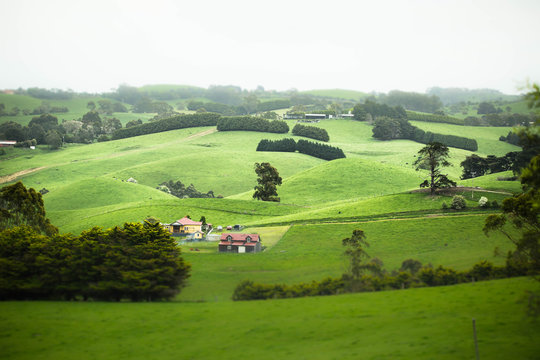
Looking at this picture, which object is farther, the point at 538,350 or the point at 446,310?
the point at 446,310

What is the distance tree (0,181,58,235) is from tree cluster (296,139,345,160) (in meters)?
99.1

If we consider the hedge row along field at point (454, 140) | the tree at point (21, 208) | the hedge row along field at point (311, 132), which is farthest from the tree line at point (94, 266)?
the hedge row along field at point (454, 140)

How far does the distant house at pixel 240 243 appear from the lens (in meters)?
63.3

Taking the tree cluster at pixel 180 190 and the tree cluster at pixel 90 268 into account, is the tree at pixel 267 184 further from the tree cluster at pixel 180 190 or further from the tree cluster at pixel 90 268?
the tree cluster at pixel 90 268

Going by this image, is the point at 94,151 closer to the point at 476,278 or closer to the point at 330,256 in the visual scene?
the point at 330,256

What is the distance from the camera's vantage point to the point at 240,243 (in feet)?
209

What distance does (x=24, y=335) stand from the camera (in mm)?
39594

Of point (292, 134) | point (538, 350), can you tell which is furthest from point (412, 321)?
point (292, 134)

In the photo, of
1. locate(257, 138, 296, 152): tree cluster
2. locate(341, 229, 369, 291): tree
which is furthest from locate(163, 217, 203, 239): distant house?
locate(257, 138, 296, 152): tree cluster

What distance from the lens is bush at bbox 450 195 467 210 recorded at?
7138 centimetres

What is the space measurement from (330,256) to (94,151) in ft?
469

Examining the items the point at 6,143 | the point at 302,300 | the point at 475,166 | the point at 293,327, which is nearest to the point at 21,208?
the point at 302,300

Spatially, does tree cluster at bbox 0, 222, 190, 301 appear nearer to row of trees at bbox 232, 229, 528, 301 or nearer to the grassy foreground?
the grassy foreground

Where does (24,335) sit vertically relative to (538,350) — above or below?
below
